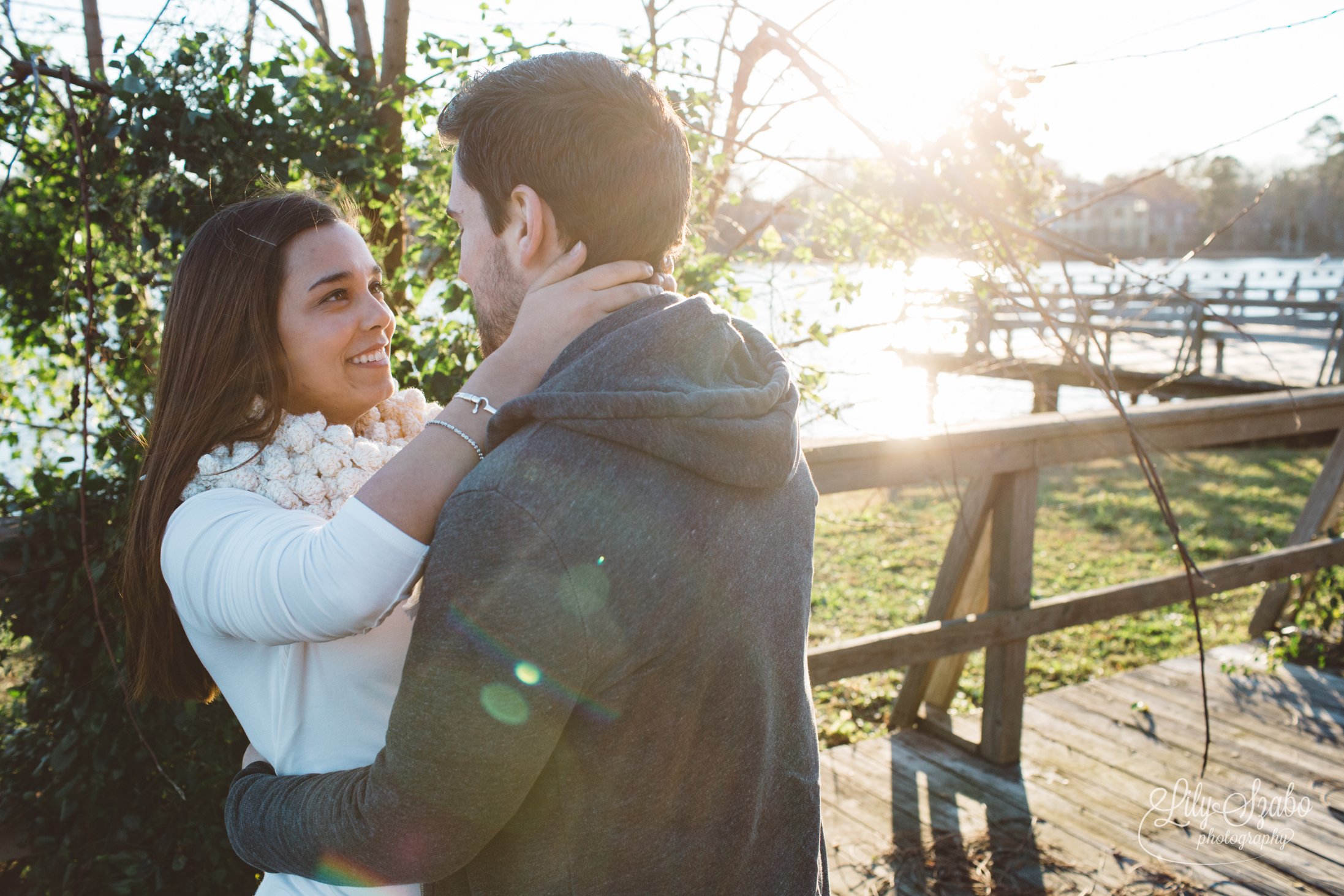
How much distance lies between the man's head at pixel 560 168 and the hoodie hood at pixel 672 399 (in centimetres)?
13

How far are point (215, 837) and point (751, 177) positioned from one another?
300 cm

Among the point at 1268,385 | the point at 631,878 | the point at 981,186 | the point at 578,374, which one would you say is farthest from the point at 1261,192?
the point at 1268,385

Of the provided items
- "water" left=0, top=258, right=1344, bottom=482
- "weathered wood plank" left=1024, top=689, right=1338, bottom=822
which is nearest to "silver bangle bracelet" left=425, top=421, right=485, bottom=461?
"water" left=0, top=258, right=1344, bottom=482

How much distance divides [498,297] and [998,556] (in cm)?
253

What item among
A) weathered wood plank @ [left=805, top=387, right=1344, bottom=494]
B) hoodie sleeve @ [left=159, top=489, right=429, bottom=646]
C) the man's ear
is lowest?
weathered wood plank @ [left=805, top=387, right=1344, bottom=494]

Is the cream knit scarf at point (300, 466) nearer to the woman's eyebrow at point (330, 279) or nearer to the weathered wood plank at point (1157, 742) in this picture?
Answer: the woman's eyebrow at point (330, 279)

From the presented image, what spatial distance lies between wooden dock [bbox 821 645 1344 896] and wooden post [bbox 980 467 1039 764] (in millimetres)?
127

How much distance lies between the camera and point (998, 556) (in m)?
3.20

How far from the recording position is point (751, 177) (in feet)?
12.1

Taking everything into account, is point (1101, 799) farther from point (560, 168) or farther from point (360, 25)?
point (360, 25)

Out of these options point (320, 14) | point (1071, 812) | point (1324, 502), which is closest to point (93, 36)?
point (320, 14)

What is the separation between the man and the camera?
0.90 metres

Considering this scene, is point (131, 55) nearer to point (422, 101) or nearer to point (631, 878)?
point (422, 101)

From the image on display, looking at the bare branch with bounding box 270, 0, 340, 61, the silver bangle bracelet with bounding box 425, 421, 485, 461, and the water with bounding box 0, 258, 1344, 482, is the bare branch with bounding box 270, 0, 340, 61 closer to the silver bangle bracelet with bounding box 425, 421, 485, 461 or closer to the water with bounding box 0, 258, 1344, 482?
the water with bounding box 0, 258, 1344, 482
